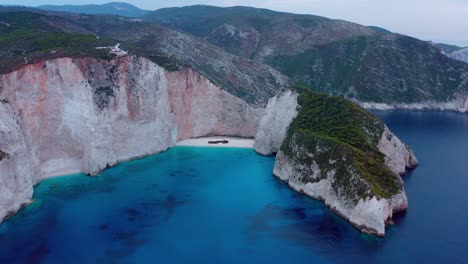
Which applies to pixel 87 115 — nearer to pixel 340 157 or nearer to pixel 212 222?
pixel 212 222

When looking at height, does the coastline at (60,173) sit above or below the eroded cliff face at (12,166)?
below

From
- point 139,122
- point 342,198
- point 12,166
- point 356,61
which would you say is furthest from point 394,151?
point 356,61

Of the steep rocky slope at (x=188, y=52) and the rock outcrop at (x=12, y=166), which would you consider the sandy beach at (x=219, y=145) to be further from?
the rock outcrop at (x=12, y=166)

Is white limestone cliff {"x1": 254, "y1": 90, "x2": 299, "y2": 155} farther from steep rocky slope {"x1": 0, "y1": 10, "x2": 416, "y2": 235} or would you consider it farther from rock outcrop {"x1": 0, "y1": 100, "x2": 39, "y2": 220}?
rock outcrop {"x1": 0, "y1": 100, "x2": 39, "y2": 220}

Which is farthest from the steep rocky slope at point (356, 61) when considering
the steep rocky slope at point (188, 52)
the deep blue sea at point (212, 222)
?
the deep blue sea at point (212, 222)

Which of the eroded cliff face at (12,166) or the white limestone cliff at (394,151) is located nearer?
the eroded cliff face at (12,166)

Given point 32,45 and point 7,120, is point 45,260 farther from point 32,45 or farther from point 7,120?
point 32,45

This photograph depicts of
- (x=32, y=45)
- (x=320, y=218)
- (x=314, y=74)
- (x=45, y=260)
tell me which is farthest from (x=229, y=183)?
(x=314, y=74)
